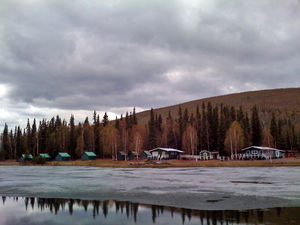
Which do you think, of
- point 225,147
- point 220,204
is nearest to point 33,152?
point 225,147

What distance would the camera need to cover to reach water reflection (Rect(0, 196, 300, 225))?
1260 centimetres

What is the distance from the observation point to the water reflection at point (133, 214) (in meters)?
12.6

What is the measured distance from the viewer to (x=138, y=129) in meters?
123

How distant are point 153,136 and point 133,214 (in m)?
105

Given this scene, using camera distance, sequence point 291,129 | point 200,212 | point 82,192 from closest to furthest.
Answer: point 200,212 < point 82,192 < point 291,129

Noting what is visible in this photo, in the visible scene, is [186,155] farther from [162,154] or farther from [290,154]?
[290,154]

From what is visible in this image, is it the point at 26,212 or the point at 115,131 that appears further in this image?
the point at 115,131

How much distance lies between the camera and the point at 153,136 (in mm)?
119688

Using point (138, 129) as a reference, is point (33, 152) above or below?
below

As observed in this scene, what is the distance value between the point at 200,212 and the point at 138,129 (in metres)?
109

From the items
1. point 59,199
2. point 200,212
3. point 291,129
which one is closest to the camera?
point 200,212

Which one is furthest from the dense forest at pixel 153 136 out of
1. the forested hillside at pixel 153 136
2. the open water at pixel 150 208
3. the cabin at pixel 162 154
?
the open water at pixel 150 208

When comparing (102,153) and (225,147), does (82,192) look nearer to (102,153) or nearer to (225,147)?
(225,147)

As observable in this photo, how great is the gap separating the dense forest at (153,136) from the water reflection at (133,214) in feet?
289
